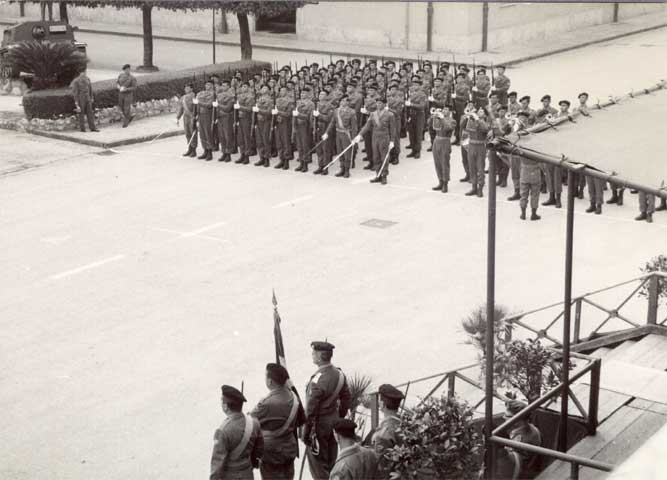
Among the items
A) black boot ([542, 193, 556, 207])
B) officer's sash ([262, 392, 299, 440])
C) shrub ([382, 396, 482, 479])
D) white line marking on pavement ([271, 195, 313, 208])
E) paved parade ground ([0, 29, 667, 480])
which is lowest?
paved parade ground ([0, 29, 667, 480])

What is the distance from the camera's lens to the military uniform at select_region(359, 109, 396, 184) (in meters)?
18.9

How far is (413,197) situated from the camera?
58.8ft

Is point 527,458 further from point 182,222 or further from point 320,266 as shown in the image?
point 182,222

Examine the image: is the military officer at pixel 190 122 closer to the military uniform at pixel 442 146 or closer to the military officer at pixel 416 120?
the military officer at pixel 416 120

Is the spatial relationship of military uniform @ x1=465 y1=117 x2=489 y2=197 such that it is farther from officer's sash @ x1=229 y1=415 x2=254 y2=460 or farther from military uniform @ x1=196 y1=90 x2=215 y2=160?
officer's sash @ x1=229 y1=415 x2=254 y2=460

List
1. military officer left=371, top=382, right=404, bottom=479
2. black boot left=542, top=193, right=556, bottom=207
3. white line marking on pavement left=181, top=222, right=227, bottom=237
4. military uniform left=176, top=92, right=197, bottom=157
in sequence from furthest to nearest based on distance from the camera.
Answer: military uniform left=176, top=92, right=197, bottom=157 < black boot left=542, top=193, right=556, bottom=207 < white line marking on pavement left=181, top=222, right=227, bottom=237 < military officer left=371, top=382, right=404, bottom=479

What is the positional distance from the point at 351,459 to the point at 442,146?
1137 centimetres

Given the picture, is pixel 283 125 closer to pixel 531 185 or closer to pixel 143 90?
pixel 531 185

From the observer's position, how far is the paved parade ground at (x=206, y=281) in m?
10.2

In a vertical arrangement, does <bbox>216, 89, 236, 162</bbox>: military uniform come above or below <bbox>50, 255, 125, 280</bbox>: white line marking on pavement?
above

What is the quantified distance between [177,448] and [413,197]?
9154 mm

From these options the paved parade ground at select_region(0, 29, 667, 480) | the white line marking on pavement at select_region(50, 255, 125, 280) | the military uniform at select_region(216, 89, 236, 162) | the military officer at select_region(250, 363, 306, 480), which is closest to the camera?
the military officer at select_region(250, 363, 306, 480)

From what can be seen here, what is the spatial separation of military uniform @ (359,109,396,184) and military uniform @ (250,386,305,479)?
35.7ft

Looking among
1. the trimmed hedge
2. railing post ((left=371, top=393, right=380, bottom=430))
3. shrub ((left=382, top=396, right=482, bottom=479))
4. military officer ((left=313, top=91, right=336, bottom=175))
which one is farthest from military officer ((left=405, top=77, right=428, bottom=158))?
shrub ((left=382, top=396, right=482, bottom=479))
